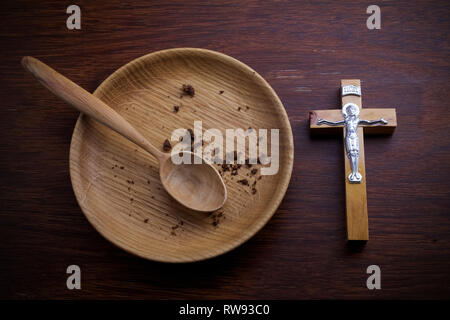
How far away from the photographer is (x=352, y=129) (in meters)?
0.85

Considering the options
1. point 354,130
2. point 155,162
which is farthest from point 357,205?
point 155,162

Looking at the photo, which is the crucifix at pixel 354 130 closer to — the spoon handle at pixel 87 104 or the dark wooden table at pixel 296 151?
the dark wooden table at pixel 296 151

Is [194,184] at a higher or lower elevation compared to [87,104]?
lower

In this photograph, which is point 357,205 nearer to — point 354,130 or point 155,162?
point 354,130

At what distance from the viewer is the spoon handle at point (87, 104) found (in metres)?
0.82

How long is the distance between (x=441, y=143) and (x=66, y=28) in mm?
994

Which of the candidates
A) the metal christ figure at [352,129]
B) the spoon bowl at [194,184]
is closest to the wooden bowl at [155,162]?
the spoon bowl at [194,184]

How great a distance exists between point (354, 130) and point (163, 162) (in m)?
0.44

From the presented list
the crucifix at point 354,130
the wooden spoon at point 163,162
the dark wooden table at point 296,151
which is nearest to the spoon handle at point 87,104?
the wooden spoon at point 163,162

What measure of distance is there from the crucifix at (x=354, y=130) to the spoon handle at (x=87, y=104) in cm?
39

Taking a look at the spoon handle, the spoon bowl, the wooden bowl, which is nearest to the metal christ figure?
the wooden bowl

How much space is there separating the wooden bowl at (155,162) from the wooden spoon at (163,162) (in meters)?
0.03

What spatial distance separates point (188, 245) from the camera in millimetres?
809

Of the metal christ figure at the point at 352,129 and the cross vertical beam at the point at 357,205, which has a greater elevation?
the metal christ figure at the point at 352,129
